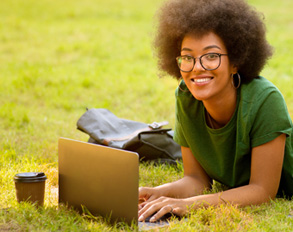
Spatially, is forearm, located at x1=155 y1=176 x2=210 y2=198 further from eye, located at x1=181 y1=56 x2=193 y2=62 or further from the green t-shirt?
eye, located at x1=181 y1=56 x2=193 y2=62

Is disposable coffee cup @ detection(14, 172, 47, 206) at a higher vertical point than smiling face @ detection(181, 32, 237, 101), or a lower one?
lower

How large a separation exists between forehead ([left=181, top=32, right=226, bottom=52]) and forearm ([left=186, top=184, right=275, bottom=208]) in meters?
0.81

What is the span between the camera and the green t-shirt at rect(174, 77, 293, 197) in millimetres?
2793

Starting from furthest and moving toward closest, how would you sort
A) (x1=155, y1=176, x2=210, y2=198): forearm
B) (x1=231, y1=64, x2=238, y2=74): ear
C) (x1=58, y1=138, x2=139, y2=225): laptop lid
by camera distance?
1. (x1=155, y1=176, x2=210, y2=198): forearm
2. (x1=231, y1=64, x2=238, y2=74): ear
3. (x1=58, y1=138, x2=139, y2=225): laptop lid

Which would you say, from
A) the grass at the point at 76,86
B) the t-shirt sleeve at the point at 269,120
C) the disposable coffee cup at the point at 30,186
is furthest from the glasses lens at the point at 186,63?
the disposable coffee cup at the point at 30,186

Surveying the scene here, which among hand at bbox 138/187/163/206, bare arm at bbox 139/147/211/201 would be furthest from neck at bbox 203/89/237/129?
hand at bbox 138/187/163/206

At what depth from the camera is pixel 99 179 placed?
2613mm

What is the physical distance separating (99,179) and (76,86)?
15.1 feet

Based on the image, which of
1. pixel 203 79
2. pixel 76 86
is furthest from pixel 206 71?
→ pixel 76 86

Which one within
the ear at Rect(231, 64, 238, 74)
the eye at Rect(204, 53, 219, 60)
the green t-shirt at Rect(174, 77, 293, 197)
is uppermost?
the eye at Rect(204, 53, 219, 60)

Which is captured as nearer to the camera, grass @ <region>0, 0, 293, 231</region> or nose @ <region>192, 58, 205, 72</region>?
grass @ <region>0, 0, 293, 231</region>

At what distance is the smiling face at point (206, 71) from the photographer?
281cm

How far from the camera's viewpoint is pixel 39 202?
283cm

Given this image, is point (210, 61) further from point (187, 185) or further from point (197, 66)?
point (187, 185)
